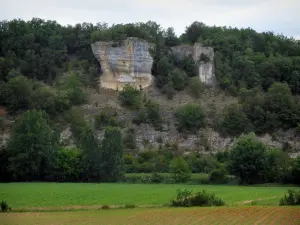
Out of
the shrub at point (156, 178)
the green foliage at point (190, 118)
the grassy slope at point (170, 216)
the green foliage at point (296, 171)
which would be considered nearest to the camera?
the grassy slope at point (170, 216)

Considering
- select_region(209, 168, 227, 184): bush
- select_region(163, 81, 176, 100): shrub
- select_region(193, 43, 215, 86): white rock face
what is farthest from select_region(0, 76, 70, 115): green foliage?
select_region(209, 168, 227, 184): bush

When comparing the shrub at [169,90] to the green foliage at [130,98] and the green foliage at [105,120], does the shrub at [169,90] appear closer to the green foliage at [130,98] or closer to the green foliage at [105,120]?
the green foliage at [130,98]

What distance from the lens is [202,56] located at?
94.1 m

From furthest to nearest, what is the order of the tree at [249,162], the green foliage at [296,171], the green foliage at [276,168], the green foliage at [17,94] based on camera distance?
the green foliage at [17,94] → the tree at [249,162] → the green foliage at [276,168] → the green foliage at [296,171]

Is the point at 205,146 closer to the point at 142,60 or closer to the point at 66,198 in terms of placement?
the point at 142,60

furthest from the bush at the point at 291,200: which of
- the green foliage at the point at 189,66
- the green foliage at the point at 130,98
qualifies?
the green foliage at the point at 189,66

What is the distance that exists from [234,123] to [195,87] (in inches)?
466

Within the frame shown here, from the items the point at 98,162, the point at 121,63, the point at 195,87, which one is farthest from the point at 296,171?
the point at 121,63

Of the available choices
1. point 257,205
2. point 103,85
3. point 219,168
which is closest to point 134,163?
point 219,168

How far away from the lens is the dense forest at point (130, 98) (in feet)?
203

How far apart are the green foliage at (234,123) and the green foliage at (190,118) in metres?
3.14

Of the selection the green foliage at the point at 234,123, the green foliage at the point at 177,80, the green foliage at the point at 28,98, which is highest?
the green foliage at the point at 177,80

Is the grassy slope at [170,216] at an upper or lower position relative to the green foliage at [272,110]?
lower

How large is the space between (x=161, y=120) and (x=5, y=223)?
5495cm
